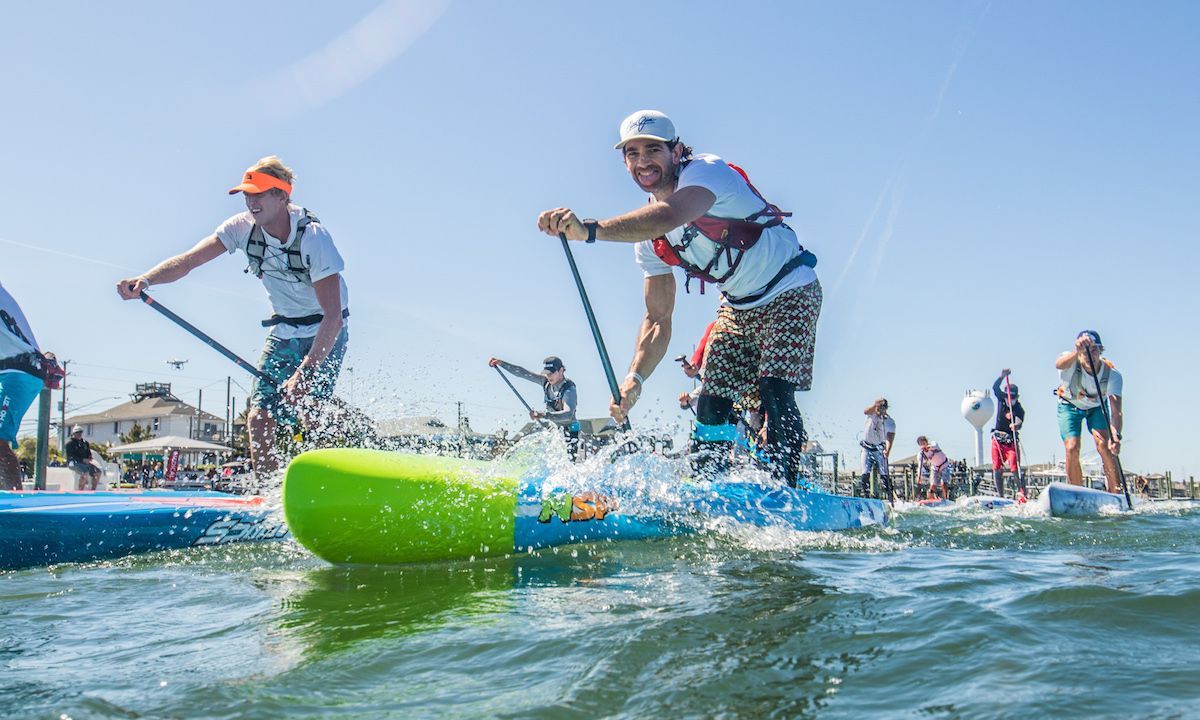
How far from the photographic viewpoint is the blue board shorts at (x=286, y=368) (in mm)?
4676

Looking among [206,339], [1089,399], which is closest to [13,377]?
[206,339]

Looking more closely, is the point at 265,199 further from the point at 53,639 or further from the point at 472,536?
the point at 53,639

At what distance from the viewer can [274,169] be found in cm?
448

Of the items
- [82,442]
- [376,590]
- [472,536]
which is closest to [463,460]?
[472,536]

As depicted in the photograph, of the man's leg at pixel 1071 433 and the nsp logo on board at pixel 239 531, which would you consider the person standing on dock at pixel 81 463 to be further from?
the man's leg at pixel 1071 433

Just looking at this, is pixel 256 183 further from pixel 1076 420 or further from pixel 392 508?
pixel 1076 420

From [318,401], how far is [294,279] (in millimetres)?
663

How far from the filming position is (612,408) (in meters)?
4.12

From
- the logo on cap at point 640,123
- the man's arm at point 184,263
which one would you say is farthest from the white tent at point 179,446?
the logo on cap at point 640,123

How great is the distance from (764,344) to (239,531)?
8.12 ft

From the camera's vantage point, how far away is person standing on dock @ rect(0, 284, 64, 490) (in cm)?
481

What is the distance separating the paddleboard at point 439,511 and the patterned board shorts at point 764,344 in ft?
2.76

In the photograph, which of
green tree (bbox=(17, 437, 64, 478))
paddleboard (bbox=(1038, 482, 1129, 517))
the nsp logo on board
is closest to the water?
the nsp logo on board

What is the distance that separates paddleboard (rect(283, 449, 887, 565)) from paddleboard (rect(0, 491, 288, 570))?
3.48ft
